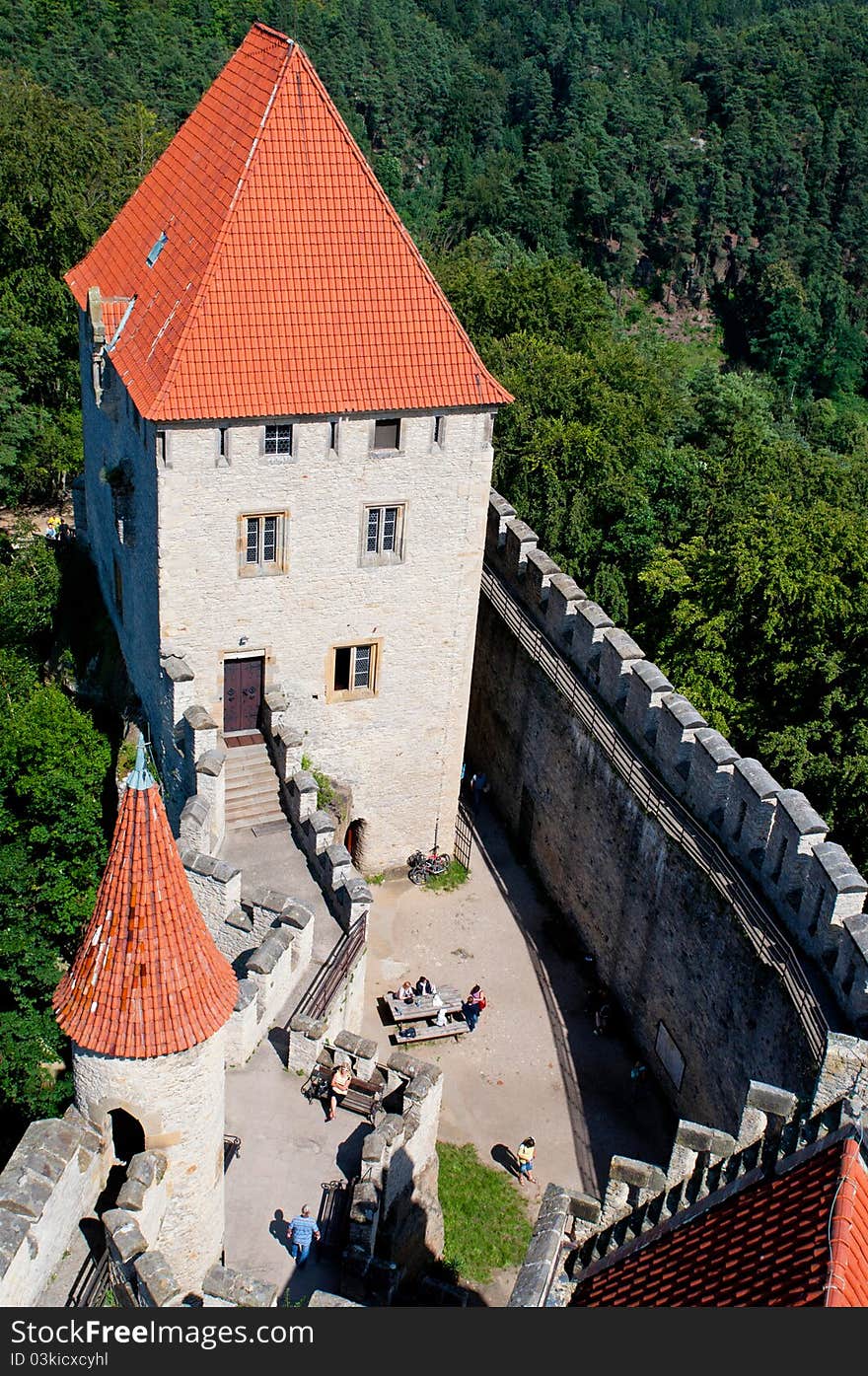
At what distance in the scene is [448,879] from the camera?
121 ft

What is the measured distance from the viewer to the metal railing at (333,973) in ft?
89.4

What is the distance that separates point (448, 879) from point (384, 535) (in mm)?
9305

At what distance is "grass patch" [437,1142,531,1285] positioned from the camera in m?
27.8

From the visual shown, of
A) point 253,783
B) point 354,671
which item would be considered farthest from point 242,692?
point 354,671

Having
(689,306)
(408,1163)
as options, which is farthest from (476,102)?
(408,1163)

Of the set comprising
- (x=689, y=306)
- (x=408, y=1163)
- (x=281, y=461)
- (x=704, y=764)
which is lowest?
(x=689, y=306)

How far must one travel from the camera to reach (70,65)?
288ft

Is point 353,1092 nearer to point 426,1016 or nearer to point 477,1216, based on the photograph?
point 477,1216

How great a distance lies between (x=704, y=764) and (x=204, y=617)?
10666 millimetres

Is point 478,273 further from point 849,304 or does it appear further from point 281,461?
point 849,304

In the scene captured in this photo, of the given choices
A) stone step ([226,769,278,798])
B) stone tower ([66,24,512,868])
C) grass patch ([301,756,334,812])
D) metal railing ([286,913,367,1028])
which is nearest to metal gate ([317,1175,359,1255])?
metal railing ([286,913,367,1028])

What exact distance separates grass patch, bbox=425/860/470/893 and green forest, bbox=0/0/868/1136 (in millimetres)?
7140

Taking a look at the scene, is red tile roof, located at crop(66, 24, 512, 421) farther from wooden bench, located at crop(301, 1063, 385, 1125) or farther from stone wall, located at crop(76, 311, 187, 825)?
wooden bench, located at crop(301, 1063, 385, 1125)

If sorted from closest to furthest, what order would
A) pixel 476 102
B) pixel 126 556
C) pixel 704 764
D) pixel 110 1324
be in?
pixel 110 1324 < pixel 704 764 < pixel 126 556 < pixel 476 102
